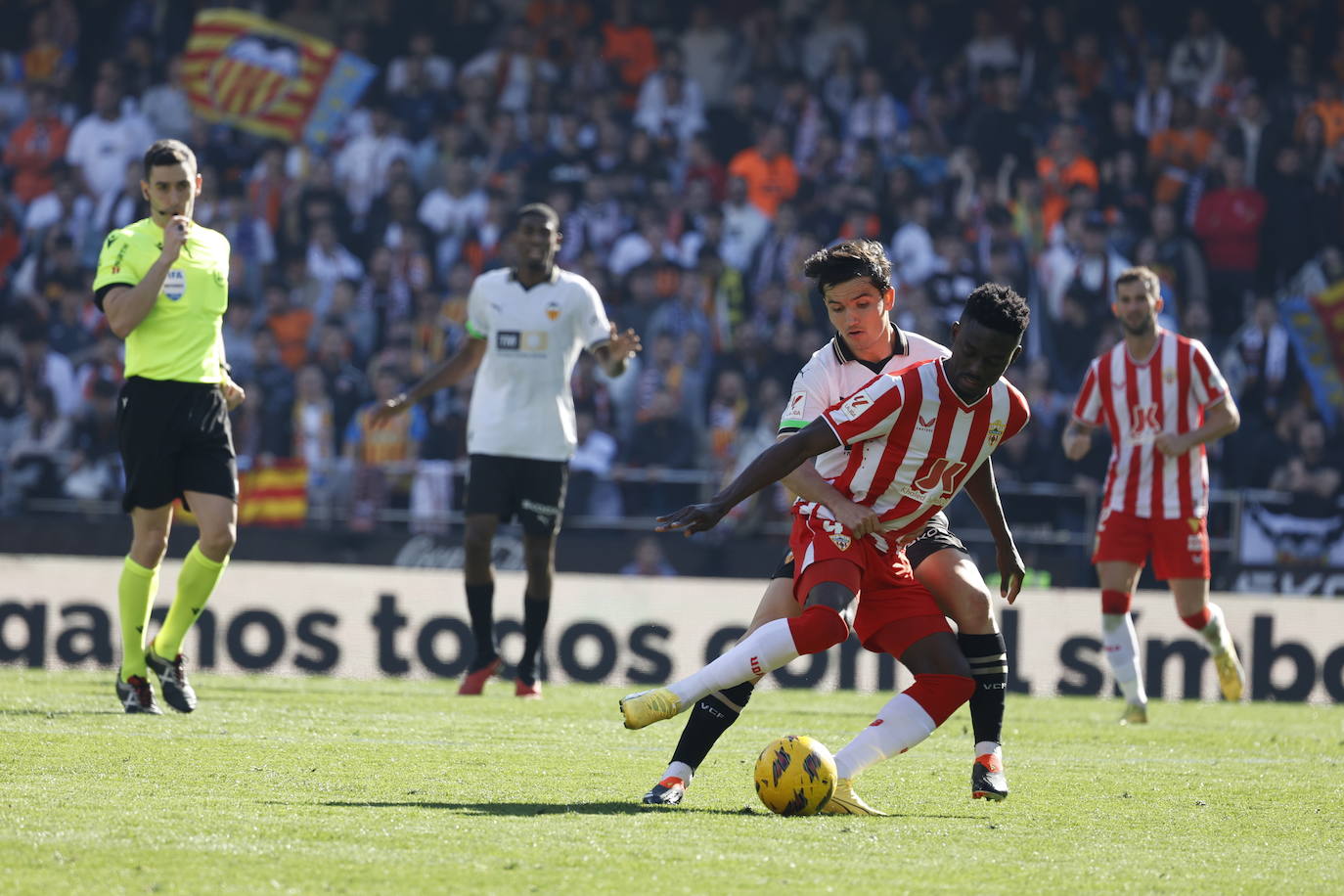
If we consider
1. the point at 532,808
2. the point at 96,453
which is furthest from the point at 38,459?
the point at 532,808

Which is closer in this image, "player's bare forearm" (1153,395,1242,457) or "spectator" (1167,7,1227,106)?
"player's bare forearm" (1153,395,1242,457)

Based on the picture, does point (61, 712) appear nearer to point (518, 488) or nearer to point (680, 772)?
point (518, 488)

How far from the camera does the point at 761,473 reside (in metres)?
5.16

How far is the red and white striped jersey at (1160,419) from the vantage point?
9727mm

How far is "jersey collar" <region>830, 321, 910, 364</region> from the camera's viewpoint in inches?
233

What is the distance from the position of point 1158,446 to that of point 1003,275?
7555 mm

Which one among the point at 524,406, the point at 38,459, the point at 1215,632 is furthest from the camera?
the point at 38,459

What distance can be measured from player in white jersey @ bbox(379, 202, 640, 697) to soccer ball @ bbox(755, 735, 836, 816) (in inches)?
177

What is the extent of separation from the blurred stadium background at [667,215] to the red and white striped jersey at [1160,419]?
3562mm

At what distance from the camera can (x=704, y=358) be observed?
16.3 meters

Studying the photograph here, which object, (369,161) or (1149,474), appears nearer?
(1149,474)

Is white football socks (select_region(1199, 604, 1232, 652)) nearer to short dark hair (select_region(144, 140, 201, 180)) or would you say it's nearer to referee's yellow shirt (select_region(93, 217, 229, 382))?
referee's yellow shirt (select_region(93, 217, 229, 382))

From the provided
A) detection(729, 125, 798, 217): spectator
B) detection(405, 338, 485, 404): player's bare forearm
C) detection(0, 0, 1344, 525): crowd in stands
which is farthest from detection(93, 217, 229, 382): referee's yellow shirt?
detection(729, 125, 798, 217): spectator

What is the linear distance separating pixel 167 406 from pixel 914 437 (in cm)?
347
